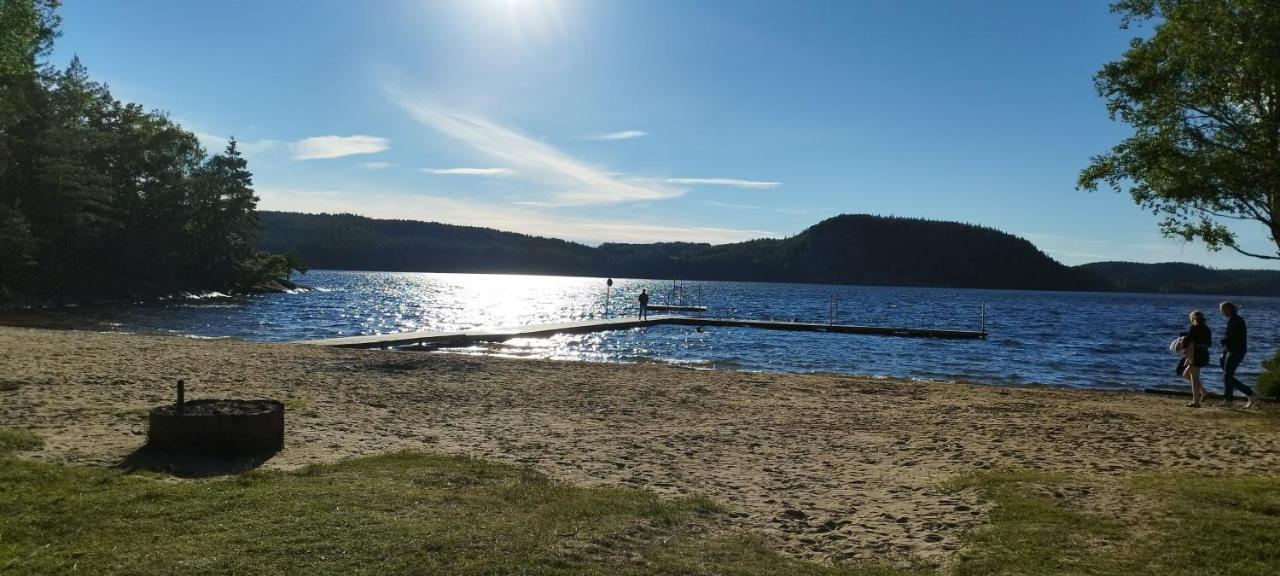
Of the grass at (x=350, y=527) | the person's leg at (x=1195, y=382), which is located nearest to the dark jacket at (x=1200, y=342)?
the person's leg at (x=1195, y=382)

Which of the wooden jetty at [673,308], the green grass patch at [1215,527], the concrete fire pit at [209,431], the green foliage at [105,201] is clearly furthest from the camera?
the wooden jetty at [673,308]

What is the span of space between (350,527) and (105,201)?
5992 centimetres

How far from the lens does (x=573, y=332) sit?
42.1 metres

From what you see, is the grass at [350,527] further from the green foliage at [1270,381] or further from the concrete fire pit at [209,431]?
the green foliage at [1270,381]

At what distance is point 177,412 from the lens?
9.41 meters

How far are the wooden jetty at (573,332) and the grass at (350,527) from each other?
21.8 metres

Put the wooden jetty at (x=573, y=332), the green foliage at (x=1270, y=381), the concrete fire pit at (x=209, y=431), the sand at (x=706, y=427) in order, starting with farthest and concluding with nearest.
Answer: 1. the wooden jetty at (x=573, y=332)
2. the green foliage at (x=1270, y=381)
3. the concrete fire pit at (x=209, y=431)
4. the sand at (x=706, y=427)

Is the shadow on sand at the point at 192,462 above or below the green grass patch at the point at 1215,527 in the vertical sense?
below

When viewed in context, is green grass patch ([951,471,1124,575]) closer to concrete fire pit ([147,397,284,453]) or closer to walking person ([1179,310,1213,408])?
concrete fire pit ([147,397,284,453])

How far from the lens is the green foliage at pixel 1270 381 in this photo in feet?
59.5

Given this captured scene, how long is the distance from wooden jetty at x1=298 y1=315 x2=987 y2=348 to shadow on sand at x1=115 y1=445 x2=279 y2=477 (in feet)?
65.2

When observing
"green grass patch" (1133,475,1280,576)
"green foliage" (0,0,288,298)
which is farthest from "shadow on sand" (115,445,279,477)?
"green foliage" (0,0,288,298)

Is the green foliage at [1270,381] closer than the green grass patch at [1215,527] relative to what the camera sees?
No

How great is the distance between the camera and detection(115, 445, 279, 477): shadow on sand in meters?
8.52
